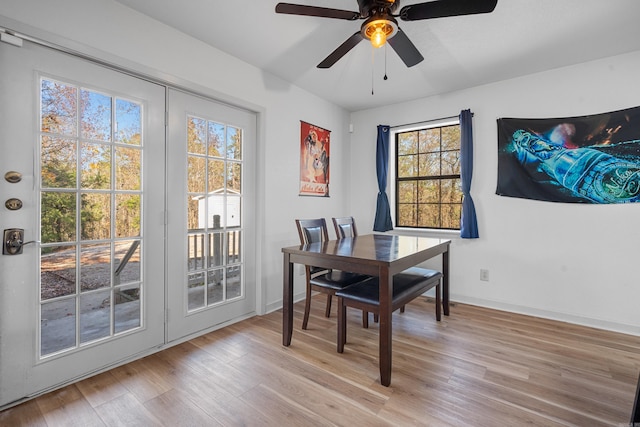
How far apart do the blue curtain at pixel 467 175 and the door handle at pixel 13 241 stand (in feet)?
12.3

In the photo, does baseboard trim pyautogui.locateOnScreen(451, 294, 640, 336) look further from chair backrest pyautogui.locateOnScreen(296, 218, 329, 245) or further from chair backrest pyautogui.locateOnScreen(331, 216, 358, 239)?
chair backrest pyautogui.locateOnScreen(296, 218, 329, 245)

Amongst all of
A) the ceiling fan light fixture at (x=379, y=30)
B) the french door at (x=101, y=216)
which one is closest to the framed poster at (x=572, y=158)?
the ceiling fan light fixture at (x=379, y=30)

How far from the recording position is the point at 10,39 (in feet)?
5.30

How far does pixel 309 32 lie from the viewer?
91.7 inches

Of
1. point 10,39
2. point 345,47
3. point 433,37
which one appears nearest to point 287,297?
point 345,47

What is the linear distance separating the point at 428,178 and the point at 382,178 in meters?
0.59

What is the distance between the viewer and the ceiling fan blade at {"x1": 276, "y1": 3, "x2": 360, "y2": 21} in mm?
1604

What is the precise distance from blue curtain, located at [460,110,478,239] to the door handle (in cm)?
376

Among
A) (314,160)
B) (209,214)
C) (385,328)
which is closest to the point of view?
(385,328)

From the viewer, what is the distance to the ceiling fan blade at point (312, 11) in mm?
1604

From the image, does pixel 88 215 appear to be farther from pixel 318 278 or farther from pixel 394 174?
pixel 394 174

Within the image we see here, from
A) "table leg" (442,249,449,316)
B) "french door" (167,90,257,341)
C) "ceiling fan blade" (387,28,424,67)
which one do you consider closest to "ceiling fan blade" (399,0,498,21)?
"ceiling fan blade" (387,28,424,67)

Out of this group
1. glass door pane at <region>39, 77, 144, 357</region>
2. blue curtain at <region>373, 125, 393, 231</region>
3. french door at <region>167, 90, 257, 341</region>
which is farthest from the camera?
blue curtain at <region>373, 125, 393, 231</region>

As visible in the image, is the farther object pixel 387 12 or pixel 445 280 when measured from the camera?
pixel 445 280
